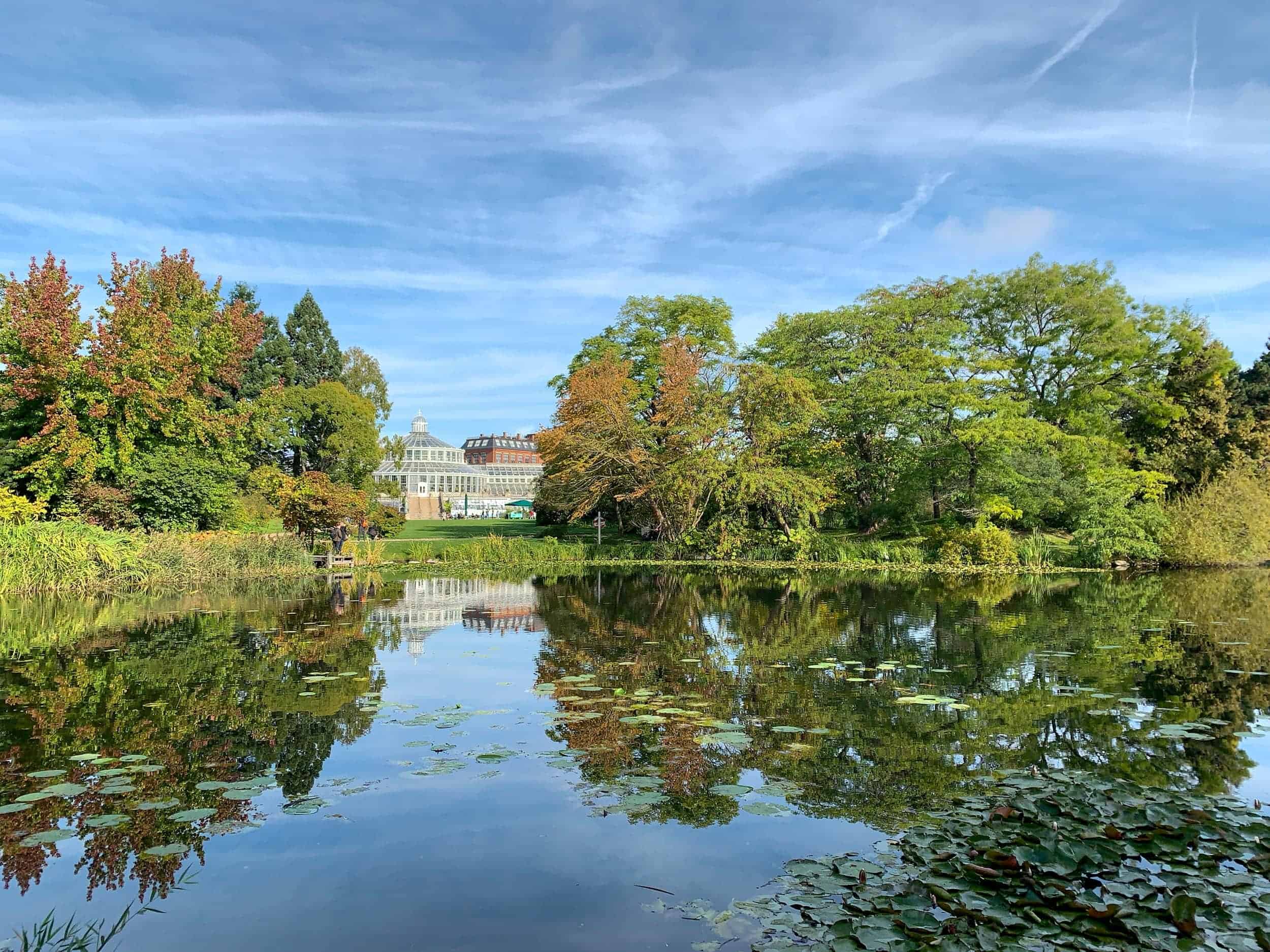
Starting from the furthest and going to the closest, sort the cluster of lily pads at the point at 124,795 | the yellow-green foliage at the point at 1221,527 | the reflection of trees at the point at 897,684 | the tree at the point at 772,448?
1. the tree at the point at 772,448
2. the yellow-green foliage at the point at 1221,527
3. the reflection of trees at the point at 897,684
4. the cluster of lily pads at the point at 124,795

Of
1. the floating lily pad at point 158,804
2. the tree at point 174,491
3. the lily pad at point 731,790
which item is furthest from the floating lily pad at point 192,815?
the tree at point 174,491

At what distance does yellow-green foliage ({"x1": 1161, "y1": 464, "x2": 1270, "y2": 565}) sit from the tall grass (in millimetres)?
26394

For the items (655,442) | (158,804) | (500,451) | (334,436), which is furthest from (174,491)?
(500,451)

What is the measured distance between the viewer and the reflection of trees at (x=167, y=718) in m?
4.61

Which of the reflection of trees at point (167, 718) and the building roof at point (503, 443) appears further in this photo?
the building roof at point (503, 443)

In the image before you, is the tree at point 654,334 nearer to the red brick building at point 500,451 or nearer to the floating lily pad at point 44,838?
the floating lily pad at point 44,838

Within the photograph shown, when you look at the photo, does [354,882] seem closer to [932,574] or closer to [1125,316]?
[932,574]

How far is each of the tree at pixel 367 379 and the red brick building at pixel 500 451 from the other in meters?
45.6

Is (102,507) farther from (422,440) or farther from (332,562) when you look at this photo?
(422,440)

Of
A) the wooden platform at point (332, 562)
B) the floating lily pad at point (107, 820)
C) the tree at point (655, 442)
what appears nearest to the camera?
the floating lily pad at point (107, 820)

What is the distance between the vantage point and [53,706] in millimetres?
7398

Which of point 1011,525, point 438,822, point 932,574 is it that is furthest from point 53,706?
point 1011,525

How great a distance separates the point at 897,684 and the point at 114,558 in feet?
53.6

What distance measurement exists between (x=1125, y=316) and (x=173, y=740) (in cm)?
3296
